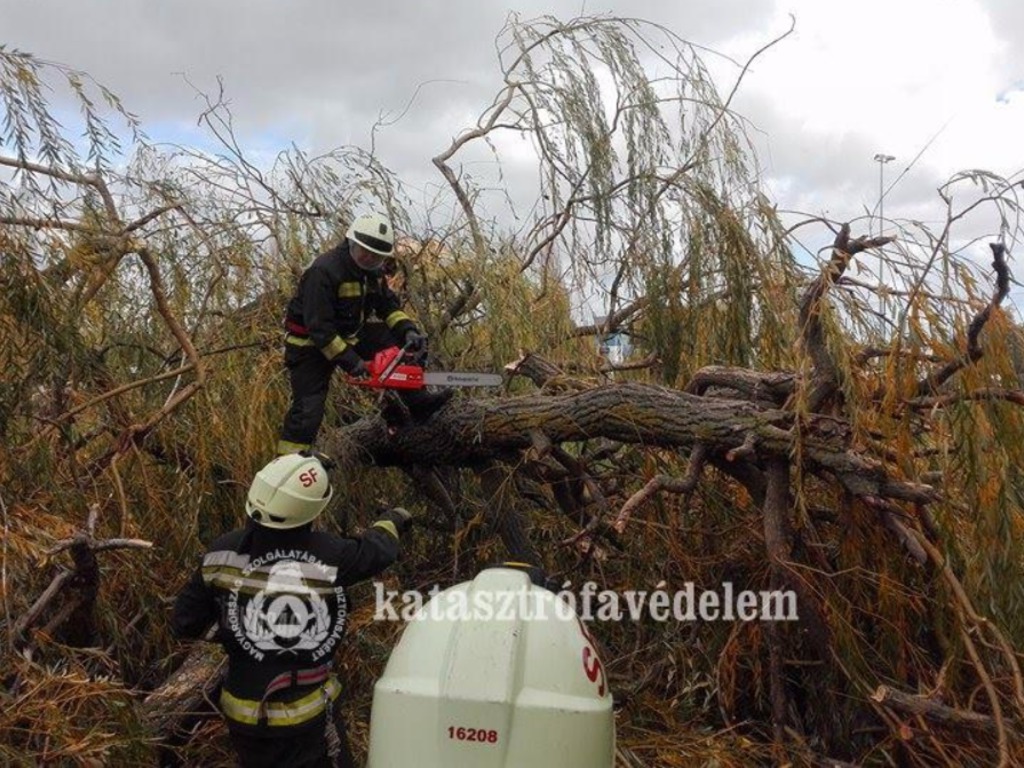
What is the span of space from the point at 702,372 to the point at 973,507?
1.15 metres

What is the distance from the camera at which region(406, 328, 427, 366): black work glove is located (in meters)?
3.79

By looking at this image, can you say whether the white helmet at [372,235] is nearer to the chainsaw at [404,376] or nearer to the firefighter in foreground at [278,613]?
the chainsaw at [404,376]

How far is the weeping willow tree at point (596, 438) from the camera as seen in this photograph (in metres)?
2.71

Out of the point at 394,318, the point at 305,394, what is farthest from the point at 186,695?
the point at 394,318

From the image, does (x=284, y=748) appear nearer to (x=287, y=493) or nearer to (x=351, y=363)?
Result: (x=287, y=493)

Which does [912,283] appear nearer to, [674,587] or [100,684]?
[674,587]

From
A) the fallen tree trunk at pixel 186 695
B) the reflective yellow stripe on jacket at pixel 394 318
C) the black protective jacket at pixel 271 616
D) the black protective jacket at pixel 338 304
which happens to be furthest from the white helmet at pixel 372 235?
the fallen tree trunk at pixel 186 695

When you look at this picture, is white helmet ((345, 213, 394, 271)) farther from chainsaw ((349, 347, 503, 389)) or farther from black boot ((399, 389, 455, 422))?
black boot ((399, 389, 455, 422))

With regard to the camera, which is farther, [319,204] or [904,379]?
[319,204]

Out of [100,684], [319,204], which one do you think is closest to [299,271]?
[319,204]

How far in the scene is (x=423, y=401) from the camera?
3969 mm

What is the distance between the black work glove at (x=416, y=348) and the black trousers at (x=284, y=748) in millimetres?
1524

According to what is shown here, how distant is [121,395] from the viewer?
3.93m

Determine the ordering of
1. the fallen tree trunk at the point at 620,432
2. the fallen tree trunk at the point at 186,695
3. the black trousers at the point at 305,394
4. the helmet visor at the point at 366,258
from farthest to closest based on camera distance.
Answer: the helmet visor at the point at 366,258, the black trousers at the point at 305,394, the fallen tree trunk at the point at 186,695, the fallen tree trunk at the point at 620,432
